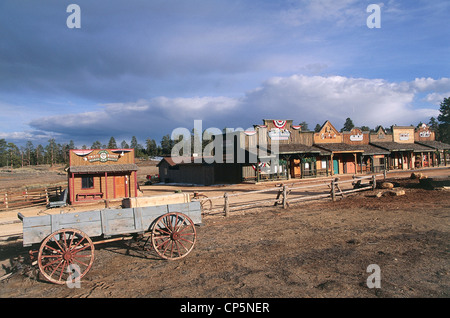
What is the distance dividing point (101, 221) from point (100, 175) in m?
16.5

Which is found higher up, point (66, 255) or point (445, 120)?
point (445, 120)

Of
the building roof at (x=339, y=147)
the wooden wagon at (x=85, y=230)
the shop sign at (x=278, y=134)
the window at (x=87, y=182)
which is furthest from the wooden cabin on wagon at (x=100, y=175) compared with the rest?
the building roof at (x=339, y=147)

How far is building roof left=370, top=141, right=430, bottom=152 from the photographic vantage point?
3672cm

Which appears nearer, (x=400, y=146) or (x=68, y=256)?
(x=68, y=256)

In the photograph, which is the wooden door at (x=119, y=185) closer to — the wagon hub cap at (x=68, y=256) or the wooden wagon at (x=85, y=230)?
the wooden wagon at (x=85, y=230)

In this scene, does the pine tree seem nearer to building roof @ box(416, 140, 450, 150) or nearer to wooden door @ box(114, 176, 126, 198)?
building roof @ box(416, 140, 450, 150)

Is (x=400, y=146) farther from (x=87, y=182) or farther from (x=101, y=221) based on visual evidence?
(x=101, y=221)

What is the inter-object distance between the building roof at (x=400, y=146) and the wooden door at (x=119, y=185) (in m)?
31.5

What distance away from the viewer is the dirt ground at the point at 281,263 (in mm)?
5305

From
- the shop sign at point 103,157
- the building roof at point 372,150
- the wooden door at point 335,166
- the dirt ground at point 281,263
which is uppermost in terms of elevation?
the building roof at point 372,150

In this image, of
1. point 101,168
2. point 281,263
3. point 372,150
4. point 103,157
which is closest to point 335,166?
point 372,150

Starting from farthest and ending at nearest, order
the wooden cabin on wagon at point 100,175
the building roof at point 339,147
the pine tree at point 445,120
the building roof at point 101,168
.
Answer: the pine tree at point 445,120 → the building roof at point 339,147 → the wooden cabin on wagon at point 100,175 → the building roof at point 101,168

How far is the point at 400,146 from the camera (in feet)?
126
